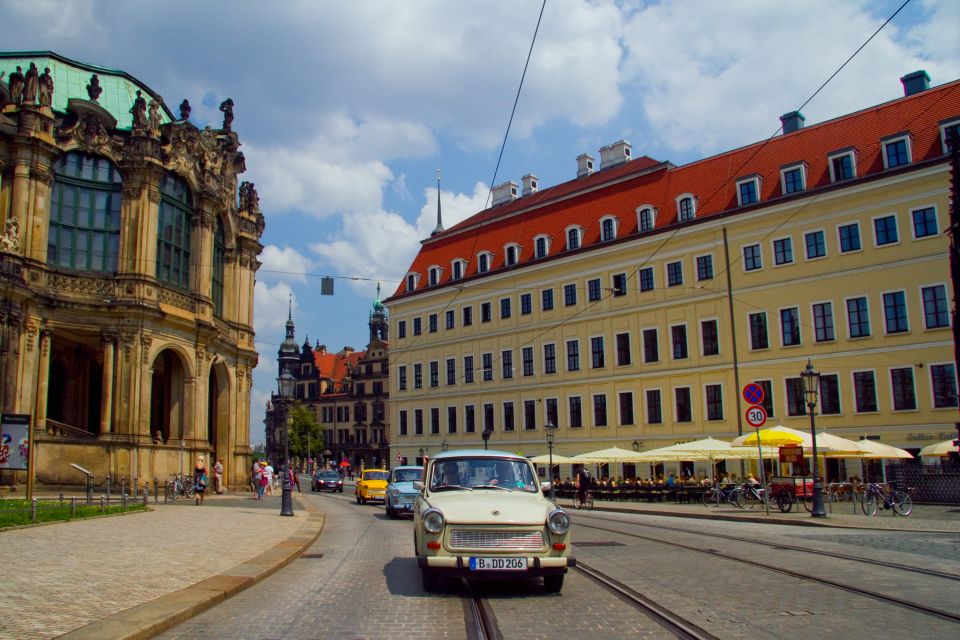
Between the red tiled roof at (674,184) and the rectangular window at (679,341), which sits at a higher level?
the red tiled roof at (674,184)

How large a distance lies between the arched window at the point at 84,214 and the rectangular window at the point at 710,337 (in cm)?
3208

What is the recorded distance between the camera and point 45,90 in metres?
34.6

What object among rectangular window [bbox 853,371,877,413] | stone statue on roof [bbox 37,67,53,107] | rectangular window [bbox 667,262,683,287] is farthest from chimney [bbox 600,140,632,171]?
stone statue on roof [bbox 37,67,53,107]

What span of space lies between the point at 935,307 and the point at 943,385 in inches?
153

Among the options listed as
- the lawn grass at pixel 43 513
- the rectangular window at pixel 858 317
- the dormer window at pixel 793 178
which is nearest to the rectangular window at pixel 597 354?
the dormer window at pixel 793 178

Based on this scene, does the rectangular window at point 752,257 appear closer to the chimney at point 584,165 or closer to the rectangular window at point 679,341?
the rectangular window at point 679,341

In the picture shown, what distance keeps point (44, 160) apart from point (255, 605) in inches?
1234

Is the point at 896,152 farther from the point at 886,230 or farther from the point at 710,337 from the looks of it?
the point at 710,337

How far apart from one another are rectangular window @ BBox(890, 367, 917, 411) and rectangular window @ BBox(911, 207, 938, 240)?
6751mm

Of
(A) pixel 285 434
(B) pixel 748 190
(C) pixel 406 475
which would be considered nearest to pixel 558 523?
(A) pixel 285 434

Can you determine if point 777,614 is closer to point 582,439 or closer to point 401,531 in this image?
point 401,531

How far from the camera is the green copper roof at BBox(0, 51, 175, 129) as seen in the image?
125ft

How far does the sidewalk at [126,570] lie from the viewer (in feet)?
24.3

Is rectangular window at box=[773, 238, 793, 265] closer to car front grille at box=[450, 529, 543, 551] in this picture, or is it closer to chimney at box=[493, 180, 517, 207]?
chimney at box=[493, 180, 517, 207]
